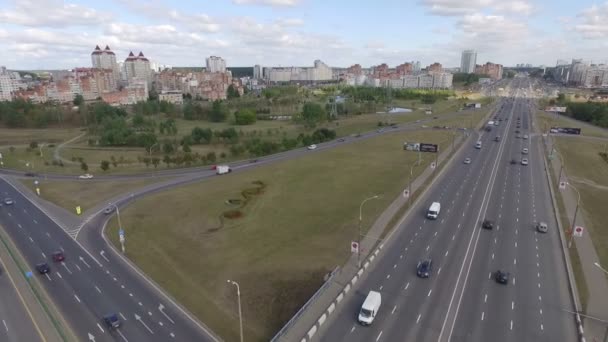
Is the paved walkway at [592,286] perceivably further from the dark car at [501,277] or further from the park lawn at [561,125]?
the park lawn at [561,125]

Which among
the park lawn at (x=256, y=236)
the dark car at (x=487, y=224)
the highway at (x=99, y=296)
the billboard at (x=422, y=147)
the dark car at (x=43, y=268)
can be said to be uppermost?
the billboard at (x=422, y=147)

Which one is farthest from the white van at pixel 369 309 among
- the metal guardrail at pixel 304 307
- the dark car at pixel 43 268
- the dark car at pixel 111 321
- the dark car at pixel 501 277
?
the dark car at pixel 43 268

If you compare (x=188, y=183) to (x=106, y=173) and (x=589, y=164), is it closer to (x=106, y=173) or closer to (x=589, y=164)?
(x=106, y=173)

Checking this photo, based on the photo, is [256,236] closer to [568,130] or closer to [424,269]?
[424,269]

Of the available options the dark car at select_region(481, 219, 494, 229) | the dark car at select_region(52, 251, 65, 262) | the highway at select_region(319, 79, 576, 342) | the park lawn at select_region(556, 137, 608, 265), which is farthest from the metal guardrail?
the park lawn at select_region(556, 137, 608, 265)

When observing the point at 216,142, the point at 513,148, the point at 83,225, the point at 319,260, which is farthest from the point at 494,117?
the point at 83,225

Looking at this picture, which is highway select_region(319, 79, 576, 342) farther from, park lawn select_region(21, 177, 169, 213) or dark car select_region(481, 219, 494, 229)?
park lawn select_region(21, 177, 169, 213)

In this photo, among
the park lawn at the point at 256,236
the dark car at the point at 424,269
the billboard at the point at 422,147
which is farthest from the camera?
the billboard at the point at 422,147

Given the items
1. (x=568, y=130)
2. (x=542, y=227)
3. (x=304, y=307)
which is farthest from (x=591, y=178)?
(x=304, y=307)
